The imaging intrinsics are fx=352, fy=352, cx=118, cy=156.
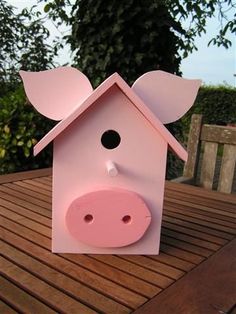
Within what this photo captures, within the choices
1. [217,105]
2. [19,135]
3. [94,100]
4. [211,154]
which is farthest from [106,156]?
[217,105]

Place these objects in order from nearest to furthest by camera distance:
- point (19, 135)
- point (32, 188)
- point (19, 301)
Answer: point (19, 301)
point (32, 188)
point (19, 135)

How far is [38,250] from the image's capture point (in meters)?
1.19

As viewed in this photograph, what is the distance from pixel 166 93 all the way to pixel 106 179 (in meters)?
0.36

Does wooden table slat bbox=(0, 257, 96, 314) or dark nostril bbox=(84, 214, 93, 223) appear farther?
dark nostril bbox=(84, 214, 93, 223)

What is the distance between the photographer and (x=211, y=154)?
233 cm

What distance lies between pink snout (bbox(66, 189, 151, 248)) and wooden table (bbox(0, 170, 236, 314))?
0.22 feet

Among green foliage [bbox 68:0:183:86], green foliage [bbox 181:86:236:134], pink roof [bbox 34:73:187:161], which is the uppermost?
→ green foliage [bbox 68:0:183:86]

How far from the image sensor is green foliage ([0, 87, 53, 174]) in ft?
9.69

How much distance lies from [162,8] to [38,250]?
222 centimetres

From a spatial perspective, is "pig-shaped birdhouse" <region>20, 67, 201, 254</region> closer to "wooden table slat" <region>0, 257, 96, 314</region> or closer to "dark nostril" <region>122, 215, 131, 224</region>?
"dark nostril" <region>122, 215, 131, 224</region>

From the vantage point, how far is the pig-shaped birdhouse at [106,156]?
1166 millimetres

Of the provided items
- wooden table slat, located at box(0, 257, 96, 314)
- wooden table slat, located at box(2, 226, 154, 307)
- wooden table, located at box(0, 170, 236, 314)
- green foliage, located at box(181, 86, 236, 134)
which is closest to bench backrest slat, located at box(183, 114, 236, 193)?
wooden table, located at box(0, 170, 236, 314)

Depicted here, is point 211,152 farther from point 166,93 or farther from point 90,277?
point 90,277

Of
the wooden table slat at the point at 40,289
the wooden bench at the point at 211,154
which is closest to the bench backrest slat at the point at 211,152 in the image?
the wooden bench at the point at 211,154
